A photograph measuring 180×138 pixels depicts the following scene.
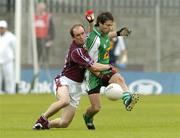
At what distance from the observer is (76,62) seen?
18172 mm

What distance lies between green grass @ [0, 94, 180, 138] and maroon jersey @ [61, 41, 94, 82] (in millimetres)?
1089

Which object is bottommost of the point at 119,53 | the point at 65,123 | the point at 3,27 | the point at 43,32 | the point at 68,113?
the point at 119,53

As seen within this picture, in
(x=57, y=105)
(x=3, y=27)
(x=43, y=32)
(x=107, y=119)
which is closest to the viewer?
(x=57, y=105)

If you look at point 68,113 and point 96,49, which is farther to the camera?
point 96,49

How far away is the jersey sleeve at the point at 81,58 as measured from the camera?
18.0 meters

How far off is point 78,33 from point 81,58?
0.49 m

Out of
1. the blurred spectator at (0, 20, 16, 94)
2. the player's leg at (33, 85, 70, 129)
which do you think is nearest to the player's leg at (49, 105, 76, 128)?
the player's leg at (33, 85, 70, 129)

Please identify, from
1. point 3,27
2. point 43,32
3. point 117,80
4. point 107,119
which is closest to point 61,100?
point 117,80

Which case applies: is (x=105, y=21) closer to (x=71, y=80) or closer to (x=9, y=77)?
(x=71, y=80)

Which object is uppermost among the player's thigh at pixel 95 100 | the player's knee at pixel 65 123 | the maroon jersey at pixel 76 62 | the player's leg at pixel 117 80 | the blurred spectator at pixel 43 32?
the maroon jersey at pixel 76 62

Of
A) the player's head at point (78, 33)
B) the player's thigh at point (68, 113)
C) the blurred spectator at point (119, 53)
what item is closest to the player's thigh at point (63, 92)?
the player's thigh at point (68, 113)

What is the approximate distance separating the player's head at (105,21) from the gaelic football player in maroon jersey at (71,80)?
60 centimetres

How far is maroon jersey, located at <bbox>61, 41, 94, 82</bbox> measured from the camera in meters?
18.1

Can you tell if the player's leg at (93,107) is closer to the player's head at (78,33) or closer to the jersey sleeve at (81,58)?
the jersey sleeve at (81,58)
